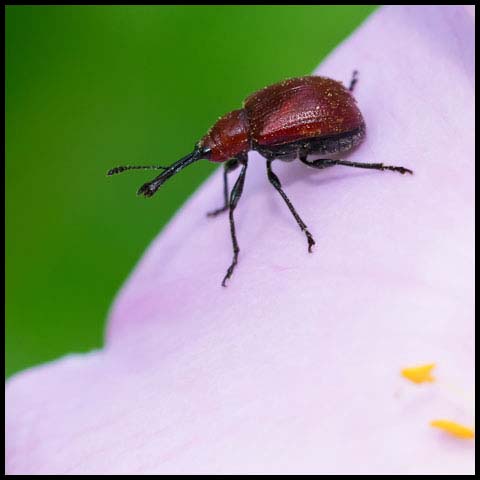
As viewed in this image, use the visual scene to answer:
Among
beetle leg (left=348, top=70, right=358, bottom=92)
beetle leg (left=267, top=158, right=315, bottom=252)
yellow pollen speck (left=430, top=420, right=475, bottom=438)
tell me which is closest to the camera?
yellow pollen speck (left=430, top=420, right=475, bottom=438)

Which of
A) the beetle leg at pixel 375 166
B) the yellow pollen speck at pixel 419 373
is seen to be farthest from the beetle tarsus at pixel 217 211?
the yellow pollen speck at pixel 419 373

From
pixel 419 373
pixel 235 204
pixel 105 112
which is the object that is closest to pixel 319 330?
pixel 419 373

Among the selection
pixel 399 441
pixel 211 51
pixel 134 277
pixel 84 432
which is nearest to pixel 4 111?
pixel 211 51

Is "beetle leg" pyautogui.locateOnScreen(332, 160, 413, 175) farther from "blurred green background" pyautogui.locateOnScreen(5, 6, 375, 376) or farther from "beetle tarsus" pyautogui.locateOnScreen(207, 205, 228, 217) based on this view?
"blurred green background" pyautogui.locateOnScreen(5, 6, 375, 376)

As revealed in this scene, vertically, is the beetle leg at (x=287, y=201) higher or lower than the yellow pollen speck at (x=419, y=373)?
higher

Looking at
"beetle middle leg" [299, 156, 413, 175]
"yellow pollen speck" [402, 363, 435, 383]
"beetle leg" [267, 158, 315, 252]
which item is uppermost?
"beetle middle leg" [299, 156, 413, 175]

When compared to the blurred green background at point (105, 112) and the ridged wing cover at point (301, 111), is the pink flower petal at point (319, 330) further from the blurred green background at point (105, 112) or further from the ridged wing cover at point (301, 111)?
the blurred green background at point (105, 112)

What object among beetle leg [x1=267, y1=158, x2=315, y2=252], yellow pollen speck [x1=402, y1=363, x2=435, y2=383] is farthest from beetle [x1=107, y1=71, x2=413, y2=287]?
yellow pollen speck [x1=402, y1=363, x2=435, y2=383]

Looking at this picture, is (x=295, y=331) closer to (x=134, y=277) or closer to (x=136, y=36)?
(x=134, y=277)

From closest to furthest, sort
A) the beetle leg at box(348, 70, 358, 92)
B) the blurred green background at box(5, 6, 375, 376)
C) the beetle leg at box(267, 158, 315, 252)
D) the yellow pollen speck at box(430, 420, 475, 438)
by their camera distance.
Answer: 1. the yellow pollen speck at box(430, 420, 475, 438)
2. the beetle leg at box(267, 158, 315, 252)
3. the beetle leg at box(348, 70, 358, 92)
4. the blurred green background at box(5, 6, 375, 376)
